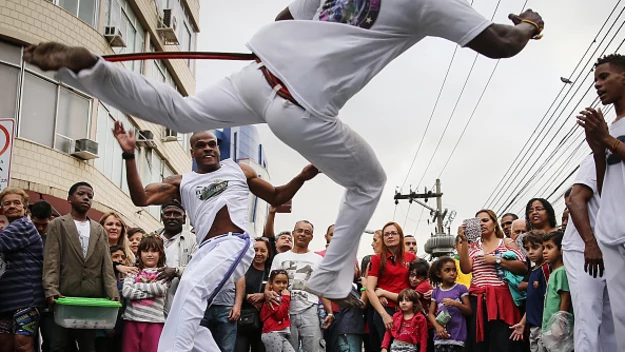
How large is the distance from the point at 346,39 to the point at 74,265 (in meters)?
4.66

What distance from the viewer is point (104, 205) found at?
66.8ft

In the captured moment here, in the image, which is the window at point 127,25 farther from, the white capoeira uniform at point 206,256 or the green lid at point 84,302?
the white capoeira uniform at point 206,256

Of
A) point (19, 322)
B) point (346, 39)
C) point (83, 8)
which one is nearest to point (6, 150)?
point (19, 322)

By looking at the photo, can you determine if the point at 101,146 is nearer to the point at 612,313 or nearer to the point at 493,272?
the point at 493,272

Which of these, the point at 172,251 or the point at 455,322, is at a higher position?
the point at 172,251

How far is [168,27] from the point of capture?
1041 inches

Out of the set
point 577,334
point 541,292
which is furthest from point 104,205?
point 577,334

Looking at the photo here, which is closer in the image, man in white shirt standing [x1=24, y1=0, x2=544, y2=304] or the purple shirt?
man in white shirt standing [x1=24, y1=0, x2=544, y2=304]

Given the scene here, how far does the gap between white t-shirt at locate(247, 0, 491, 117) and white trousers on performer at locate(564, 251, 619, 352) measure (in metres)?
2.22

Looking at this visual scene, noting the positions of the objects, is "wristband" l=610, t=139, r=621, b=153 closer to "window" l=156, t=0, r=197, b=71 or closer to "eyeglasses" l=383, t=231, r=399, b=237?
"eyeglasses" l=383, t=231, r=399, b=237

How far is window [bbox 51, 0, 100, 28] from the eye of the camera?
63.4 feet

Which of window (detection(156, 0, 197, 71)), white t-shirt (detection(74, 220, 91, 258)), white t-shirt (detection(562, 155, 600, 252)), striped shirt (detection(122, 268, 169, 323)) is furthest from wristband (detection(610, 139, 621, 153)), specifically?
window (detection(156, 0, 197, 71))

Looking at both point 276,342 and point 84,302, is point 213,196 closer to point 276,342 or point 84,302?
point 84,302

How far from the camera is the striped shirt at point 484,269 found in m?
7.24
